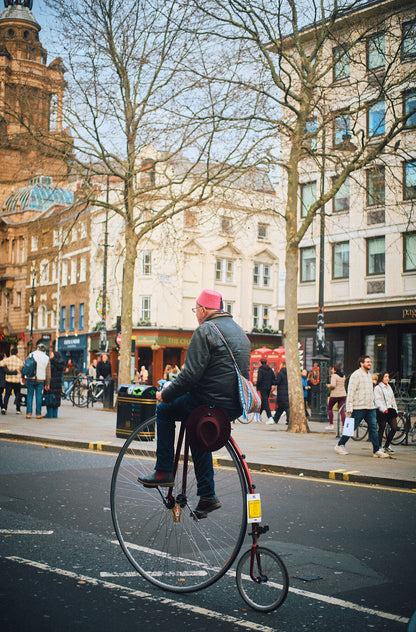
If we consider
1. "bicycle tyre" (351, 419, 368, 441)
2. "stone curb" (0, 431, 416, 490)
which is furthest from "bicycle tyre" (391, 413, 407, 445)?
"stone curb" (0, 431, 416, 490)

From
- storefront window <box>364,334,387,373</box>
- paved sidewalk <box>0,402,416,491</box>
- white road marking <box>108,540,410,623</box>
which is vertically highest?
storefront window <box>364,334,387,373</box>

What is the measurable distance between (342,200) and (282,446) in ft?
75.3

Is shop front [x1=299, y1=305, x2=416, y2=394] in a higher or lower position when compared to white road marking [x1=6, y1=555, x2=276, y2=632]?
higher

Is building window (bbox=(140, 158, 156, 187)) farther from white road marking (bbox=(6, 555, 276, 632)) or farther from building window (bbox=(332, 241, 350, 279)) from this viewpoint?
white road marking (bbox=(6, 555, 276, 632))

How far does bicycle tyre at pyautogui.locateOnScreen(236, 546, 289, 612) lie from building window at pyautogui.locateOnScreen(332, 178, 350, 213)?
3179 cm

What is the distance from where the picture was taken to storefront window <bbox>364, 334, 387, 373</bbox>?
33.8 m

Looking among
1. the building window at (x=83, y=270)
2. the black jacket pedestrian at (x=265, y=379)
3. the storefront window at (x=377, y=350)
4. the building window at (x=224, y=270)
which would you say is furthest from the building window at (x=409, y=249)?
the building window at (x=83, y=270)

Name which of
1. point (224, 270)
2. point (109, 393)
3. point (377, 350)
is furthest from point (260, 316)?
point (109, 393)

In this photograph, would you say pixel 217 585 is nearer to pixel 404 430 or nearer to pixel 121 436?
pixel 121 436

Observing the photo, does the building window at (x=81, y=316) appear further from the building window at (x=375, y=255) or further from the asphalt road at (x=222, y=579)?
the asphalt road at (x=222, y=579)

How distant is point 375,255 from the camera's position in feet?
113

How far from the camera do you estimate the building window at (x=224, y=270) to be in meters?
57.0

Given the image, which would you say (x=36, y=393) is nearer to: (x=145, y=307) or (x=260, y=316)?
(x=145, y=307)

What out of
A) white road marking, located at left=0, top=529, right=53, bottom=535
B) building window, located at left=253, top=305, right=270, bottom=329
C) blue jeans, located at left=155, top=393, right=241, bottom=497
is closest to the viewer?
blue jeans, located at left=155, top=393, right=241, bottom=497
